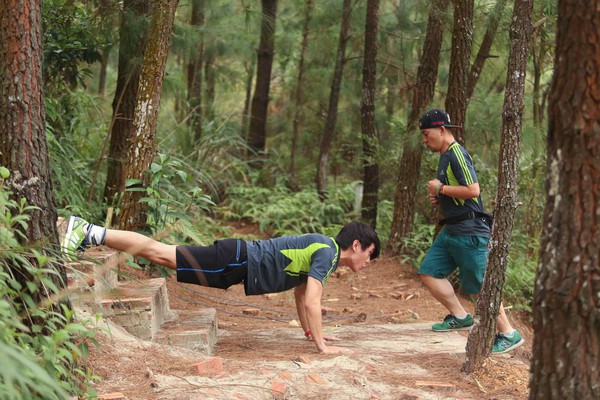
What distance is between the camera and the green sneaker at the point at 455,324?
627cm

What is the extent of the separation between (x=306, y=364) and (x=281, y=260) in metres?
0.83

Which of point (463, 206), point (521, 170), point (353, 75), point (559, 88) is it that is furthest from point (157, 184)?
point (353, 75)

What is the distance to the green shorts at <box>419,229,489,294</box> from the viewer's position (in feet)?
19.1

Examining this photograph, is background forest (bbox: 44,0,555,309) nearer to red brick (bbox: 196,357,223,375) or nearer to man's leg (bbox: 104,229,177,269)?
man's leg (bbox: 104,229,177,269)

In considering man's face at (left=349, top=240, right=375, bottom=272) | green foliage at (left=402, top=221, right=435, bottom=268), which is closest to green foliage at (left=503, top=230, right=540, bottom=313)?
green foliage at (left=402, top=221, right=435, bottom=268)

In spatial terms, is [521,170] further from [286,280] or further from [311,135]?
[311,135]

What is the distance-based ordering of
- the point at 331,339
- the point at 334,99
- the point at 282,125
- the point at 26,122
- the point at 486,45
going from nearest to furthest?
the point at 26,122, the point at 331,339, the point at 486,45, the point at 334,99, the point at 282,125

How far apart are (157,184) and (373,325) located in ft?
7.88

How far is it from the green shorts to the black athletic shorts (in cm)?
173

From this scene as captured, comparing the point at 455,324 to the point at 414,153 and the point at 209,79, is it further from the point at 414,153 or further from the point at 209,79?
the point at 209,79

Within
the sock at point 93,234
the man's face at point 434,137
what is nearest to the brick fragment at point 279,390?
the sock at point 93,234

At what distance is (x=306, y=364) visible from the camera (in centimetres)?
482

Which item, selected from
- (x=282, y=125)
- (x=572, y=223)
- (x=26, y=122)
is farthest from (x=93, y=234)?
(x=282, y=125)

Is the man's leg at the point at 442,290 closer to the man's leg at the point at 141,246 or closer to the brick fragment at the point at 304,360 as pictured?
the brick fragment at the point at 304,360
